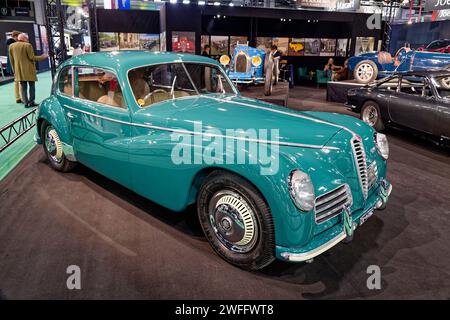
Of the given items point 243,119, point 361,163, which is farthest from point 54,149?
point 361,163

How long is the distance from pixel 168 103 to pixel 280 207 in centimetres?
159

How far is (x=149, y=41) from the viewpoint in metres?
14.7

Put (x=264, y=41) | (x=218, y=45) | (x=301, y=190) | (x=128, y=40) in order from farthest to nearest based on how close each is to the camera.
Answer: (x=264, y=41) < (x=218, y=45) < (x=128, y=40) < (x=301, y=190)

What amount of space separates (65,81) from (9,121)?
3.78 metres

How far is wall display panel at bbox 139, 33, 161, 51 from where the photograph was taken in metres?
14.6

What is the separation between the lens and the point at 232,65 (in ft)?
30.4

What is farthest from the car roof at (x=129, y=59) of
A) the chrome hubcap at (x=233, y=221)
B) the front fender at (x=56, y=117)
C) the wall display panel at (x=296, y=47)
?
the wall display panel at (x=296, y=47)

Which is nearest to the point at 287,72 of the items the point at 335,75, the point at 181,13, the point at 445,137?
the point at 335,75

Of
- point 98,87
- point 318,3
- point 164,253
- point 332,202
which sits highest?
point 318,3

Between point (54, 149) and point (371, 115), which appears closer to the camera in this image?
point (54, 149)

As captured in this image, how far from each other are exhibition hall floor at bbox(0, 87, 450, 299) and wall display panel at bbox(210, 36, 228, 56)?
12.6 m

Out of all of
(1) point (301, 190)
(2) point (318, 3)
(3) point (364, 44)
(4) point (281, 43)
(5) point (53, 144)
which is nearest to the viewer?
(1) point (301, 190)

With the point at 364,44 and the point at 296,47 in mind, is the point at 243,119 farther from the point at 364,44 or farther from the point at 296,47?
the point at 364,44

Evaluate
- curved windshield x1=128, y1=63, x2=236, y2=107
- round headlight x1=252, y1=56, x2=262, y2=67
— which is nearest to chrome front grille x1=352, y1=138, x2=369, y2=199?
curved windshield x1=128, y1=63, x2=236, y2=107
